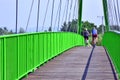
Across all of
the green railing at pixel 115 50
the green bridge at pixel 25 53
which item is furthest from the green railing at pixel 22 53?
the green railing at pixel 115 50

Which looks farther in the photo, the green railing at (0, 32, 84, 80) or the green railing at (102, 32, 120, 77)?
the green railing at (102, 32, 120, 77)

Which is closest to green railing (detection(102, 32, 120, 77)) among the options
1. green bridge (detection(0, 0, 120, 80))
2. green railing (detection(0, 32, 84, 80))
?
green bridge (detection(0, 0, 120, 80))

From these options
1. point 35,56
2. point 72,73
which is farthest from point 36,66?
point 72,73

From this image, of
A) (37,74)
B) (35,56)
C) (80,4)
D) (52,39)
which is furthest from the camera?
(80,4)

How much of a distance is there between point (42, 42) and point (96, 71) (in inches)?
115

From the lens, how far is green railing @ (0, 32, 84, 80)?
10.1m

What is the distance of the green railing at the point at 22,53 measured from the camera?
33.3 ft

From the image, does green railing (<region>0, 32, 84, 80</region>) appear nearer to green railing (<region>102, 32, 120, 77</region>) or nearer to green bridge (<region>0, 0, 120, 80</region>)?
green bridge (<region>0, 0, 120, 80</region>)

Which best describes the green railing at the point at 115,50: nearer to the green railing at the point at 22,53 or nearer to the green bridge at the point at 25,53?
the green bridge at the point at 25,53

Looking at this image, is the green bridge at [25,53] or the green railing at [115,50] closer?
the green bridge at [25,53]

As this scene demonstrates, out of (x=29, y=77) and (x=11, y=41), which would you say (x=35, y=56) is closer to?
(x=29, y=77)

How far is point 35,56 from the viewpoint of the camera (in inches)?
602

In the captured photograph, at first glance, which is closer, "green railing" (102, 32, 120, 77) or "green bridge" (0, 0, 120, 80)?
"green bridge" (0, 0, 120, 80)

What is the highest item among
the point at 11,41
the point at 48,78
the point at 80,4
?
the point at 80,4
